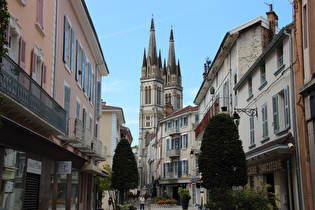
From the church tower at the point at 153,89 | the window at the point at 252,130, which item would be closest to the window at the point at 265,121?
the window at the point at 252,130

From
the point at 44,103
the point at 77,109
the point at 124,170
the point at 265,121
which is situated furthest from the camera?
the point at 124,170

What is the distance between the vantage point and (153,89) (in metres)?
134

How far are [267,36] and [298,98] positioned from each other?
9588 mm

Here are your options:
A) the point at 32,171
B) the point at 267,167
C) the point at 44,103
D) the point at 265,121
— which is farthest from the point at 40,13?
the point at 267,167

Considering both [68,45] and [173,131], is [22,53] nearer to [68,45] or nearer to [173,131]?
[68,45]

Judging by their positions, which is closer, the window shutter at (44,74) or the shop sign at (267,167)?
the window shutter at (44,74)

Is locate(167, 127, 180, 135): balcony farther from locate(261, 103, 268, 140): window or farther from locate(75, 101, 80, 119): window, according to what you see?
locate(261, 103, 268, 140): window

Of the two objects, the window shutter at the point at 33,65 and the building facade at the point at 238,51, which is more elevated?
the building facade at the point at 238,51

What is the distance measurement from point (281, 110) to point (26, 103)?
10350mm

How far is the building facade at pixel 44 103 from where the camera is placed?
1001 cm

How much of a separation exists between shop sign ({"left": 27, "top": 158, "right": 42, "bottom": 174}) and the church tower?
109753mm

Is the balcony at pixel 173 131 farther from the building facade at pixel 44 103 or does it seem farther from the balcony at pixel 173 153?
the building facade at pixel 44 103

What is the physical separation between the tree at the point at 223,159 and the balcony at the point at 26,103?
586 centimetres

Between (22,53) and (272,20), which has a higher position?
(272,20)
